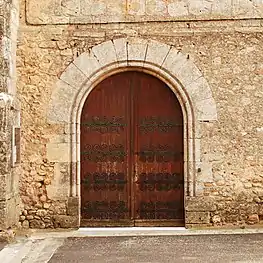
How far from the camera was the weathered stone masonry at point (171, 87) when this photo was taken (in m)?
6.91

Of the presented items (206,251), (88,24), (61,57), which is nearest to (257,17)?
(88,24)

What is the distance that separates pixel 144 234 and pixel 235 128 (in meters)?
1.93

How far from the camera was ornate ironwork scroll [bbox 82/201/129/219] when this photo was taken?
23.4 ft

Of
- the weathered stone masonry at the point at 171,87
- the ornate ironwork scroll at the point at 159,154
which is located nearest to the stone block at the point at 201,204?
the weathered stone masonry at the point at 171,87

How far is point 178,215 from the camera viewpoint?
7.11 metres

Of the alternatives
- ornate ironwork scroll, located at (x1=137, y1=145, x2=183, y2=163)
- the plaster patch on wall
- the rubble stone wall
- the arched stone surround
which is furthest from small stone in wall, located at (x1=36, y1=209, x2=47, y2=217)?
the plaster patch on wall

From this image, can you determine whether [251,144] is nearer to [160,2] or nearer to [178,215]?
[178,215]

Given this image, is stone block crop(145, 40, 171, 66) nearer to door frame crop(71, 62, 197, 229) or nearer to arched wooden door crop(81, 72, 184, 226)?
door frame crop(71, 62, 197, 229)

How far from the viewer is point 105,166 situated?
7148mm

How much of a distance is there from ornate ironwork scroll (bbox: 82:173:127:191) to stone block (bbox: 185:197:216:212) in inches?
39.5

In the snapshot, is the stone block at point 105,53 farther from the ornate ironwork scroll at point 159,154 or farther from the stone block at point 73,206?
the stone block at point 73,206

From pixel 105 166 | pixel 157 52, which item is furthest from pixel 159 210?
pixel 157 52

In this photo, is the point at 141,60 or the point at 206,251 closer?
the point at 206,251

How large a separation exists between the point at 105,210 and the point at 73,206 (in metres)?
0.49
